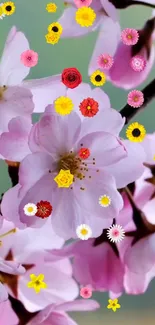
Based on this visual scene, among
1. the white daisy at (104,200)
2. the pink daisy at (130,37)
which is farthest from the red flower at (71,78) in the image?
the white daisy at (104,200)

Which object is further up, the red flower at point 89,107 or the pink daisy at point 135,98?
the pink daisy at point 135,98

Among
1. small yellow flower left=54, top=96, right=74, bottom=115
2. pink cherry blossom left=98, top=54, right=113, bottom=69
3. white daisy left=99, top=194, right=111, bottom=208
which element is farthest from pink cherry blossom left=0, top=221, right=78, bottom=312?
pink cherry blossom left=98, top=54, right=113, bottom=69

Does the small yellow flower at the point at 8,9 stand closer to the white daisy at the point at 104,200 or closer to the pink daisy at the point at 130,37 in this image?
the pink daisy at the point at 130,37

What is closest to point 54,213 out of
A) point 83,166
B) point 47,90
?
point 83,166

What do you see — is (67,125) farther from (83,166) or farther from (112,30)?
(112,30)

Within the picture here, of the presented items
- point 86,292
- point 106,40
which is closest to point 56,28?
point 106,40

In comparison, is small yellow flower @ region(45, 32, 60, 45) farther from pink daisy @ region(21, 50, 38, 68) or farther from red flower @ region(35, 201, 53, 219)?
red flower @ region(35, 201, 53, 219)
